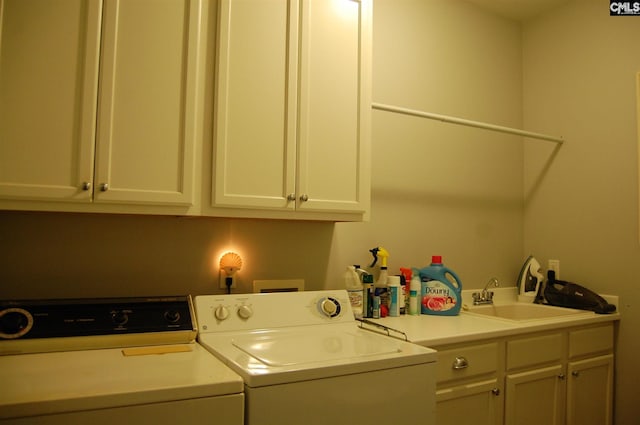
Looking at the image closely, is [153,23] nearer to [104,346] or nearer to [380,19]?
[104,346]

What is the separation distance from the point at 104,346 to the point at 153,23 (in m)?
1.09

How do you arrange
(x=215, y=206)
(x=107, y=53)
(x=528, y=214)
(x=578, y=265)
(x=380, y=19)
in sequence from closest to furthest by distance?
(x=107, y=53) < (x=215, y=206) < (x=380, y=19) < (x=578, y=265) < (x=528, y=214)

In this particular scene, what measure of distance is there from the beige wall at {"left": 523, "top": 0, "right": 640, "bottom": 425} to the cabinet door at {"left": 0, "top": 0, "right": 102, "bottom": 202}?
2562 millimetres

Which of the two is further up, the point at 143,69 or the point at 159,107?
the point at 143,69

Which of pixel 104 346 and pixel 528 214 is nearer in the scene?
pixel 104 346

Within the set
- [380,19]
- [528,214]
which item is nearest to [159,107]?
[380,19]

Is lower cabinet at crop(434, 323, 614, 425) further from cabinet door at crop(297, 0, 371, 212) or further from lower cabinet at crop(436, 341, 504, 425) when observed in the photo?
cabinet door at crop(297, 0, 371, 212)

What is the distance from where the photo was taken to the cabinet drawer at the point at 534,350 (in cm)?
200

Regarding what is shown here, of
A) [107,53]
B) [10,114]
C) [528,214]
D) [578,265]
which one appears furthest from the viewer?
[528,214]

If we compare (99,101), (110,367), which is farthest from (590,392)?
(99,101)

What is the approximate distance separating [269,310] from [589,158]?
Answer: 6.80ft

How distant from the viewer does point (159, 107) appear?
1.60 m

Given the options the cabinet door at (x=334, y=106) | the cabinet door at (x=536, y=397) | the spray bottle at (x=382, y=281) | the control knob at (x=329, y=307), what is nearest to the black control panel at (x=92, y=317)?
the control knob at (x=329, y=307)

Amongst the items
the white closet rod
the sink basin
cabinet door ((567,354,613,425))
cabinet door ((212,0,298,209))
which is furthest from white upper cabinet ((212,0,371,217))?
cabinet door ((567,354,613,425))
